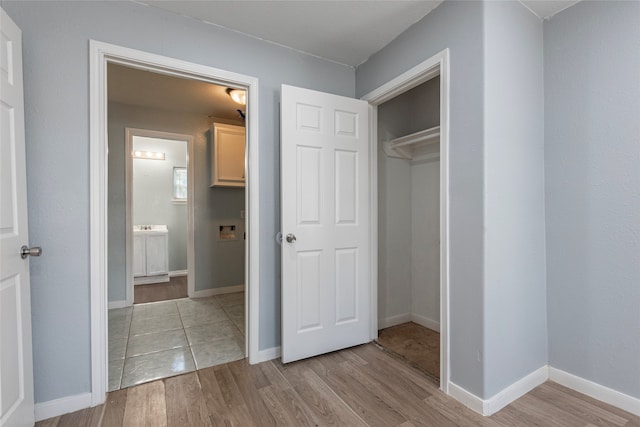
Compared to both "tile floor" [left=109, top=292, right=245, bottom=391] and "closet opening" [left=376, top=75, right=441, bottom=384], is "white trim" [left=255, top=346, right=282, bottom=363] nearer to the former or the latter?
"tile floor" [left=109, top=292, right=245, bottom=391]

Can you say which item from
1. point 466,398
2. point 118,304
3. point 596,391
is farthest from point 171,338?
point 596,391

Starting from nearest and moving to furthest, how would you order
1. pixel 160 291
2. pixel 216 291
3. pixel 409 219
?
1. pixel 409 219
2. pixel 216 291
3. pixel 160 291

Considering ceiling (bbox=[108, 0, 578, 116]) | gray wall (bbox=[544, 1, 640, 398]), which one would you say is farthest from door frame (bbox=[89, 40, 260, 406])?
gray wall (bbox=[544, 1, 640, 398])

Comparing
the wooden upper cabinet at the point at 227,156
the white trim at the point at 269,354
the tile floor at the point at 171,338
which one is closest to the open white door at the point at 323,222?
the white trim at the point at 269,354

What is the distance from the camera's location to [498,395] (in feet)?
5.55

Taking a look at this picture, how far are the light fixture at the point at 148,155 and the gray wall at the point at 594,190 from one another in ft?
17.9

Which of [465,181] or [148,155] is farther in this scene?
[148,155]

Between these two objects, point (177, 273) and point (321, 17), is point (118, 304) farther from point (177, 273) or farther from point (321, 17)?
point (321, 17)

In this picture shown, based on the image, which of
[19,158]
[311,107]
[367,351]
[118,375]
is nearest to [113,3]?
[19,158]

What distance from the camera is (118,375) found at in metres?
2.06

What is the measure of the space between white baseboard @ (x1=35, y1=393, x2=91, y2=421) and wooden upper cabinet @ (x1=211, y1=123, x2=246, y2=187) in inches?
104

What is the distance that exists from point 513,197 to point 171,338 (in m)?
2.92

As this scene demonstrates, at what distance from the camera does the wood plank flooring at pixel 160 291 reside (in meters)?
4.03

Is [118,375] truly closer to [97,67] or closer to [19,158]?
[19,158]
